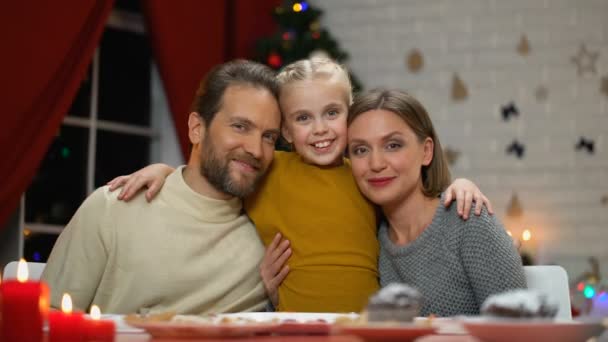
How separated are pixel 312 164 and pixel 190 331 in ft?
4.26

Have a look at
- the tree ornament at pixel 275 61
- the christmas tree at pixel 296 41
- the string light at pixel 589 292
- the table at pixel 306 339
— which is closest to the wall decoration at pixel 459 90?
the christmas tree at pixel 296 41

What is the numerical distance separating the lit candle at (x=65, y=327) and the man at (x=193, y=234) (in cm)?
108

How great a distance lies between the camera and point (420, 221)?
7.40 feet

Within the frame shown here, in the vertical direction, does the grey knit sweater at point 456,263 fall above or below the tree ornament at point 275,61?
below

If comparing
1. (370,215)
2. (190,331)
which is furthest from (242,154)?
(190,331)

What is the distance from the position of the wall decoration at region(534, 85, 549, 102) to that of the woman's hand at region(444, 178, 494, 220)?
2.92 metres

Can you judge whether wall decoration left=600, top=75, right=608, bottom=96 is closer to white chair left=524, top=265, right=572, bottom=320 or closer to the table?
white chair left=524, top=265, right=572, bottom=320

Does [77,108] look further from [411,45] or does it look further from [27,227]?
[411,45]

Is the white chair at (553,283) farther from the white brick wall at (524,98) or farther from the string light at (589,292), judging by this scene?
the white brick wall at (524,98)

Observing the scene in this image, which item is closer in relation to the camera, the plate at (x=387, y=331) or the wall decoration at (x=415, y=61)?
the plate at (x=387, y=331)

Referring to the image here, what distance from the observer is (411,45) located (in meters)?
5.19

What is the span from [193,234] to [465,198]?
2.46 feet

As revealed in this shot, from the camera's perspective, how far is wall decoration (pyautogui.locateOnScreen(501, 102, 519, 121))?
499cm

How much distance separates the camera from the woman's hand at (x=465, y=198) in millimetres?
2119
